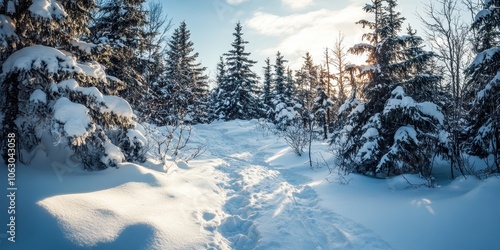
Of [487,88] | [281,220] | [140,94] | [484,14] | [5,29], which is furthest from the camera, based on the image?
[140,94]

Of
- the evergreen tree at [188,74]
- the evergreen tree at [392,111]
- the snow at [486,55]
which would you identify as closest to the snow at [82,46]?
the evergreen tree at [392,111]

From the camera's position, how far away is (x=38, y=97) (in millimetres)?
4863

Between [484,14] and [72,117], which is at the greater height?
[484,14]

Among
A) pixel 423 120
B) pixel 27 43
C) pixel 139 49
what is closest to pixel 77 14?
pixel 27 43

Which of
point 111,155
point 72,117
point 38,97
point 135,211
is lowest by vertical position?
point 135,211

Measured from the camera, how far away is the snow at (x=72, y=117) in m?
4.50

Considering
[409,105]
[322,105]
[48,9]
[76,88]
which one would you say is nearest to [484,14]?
[409,105]

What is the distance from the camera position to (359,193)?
6566 millimetres

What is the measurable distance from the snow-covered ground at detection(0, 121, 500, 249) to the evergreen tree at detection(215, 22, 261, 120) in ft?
79.9

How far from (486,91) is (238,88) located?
25.4 metres

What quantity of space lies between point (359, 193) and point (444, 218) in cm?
233

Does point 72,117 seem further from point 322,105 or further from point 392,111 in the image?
point 322,105

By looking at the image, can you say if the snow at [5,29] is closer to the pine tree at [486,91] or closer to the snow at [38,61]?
the snow at [38,61]

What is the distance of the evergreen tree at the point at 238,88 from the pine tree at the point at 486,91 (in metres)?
24.5
